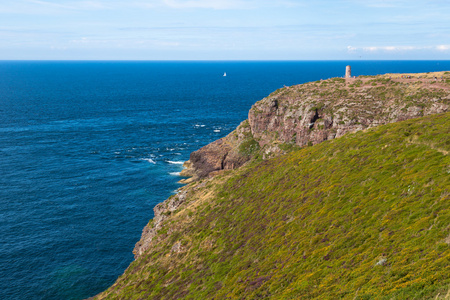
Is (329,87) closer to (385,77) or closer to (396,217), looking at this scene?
(385,77)

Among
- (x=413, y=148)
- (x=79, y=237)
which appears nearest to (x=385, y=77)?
(x=413, y=148)

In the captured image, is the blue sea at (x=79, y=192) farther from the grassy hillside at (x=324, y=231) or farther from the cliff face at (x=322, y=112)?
the cliff face at (x=322, y=112)

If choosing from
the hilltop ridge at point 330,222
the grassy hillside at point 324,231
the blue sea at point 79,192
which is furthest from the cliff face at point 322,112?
the grassy hillside at point 324,231

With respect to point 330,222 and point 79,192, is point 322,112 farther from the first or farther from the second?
point 79,192

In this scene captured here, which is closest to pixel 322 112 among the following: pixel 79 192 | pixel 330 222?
pixel 330 222

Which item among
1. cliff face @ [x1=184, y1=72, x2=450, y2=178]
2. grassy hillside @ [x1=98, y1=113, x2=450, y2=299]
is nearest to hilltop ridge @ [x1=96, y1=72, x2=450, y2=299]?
grassy hillside @ [x1=98, y1=113, x2=450, y2=299]
